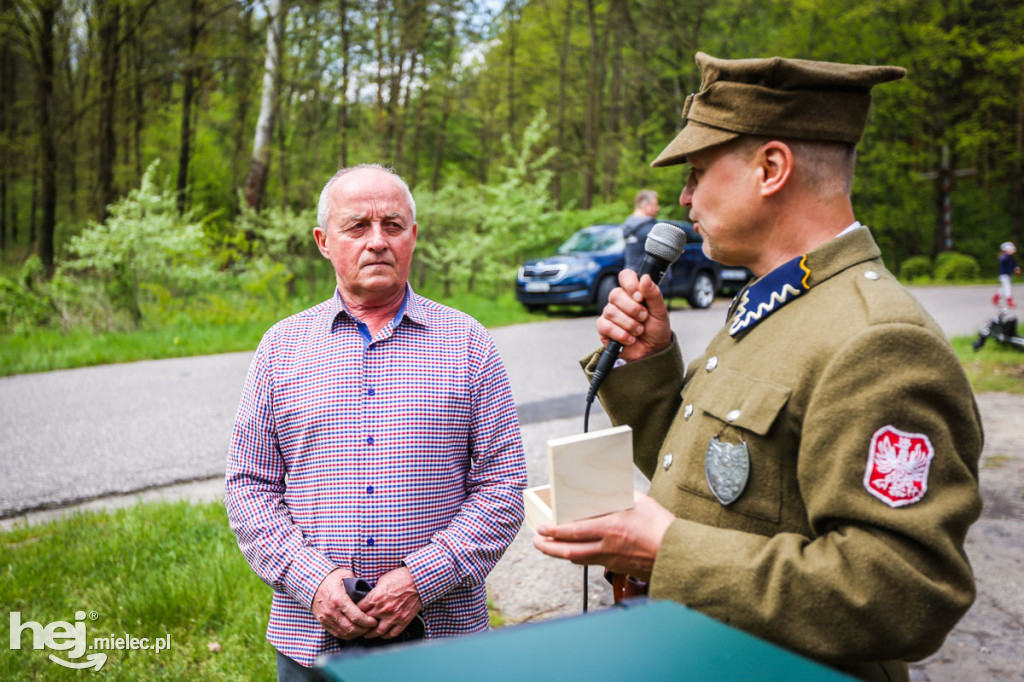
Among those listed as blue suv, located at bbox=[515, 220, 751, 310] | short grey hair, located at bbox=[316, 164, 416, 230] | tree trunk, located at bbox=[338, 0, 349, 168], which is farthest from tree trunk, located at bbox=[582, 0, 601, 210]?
short grey hair, located at bbox=[316, 164, 416, 230]

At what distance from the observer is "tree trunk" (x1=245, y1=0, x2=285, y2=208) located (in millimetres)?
15797

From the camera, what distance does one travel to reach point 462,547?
7.30ft

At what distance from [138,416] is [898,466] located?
7366mm

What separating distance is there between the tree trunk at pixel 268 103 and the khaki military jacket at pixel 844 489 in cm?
1616

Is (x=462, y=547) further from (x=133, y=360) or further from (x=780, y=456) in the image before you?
(x=133, y=360)

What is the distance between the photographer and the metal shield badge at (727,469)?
1435mm

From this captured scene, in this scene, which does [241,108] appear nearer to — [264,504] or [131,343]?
[131,343]

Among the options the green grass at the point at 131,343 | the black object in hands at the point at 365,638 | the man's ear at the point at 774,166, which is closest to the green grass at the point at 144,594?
the black object in hands at the point at 365,638

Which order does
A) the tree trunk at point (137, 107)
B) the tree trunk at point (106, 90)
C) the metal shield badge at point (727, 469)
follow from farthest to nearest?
the tree trunk at point (137, 107) < the tree trunk at point (106, 90) < the metal shield badge at point (727, 469)

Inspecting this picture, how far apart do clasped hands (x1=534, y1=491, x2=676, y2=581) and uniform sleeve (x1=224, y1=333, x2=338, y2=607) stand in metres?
1.03

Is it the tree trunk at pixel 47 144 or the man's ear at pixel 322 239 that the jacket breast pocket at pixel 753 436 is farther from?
the tree trunk at pixel 47 144

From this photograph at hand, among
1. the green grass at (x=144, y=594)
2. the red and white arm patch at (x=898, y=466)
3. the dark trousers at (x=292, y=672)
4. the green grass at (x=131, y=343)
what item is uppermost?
the red and white arm patch at (x=898, y=466)

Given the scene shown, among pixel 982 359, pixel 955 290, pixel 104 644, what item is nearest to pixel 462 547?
pixel 104 644

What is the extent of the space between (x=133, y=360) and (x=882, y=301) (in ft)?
33.5
